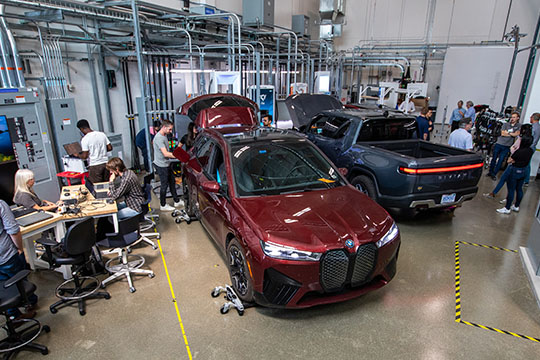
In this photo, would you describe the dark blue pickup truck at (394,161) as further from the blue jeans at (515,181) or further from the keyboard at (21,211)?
the keyboard at (21,211)

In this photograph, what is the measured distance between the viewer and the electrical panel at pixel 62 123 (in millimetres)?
6438

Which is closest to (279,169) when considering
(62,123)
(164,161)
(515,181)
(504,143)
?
(164,161)

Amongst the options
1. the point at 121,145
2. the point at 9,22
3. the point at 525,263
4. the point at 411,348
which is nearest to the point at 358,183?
the point at 525,263

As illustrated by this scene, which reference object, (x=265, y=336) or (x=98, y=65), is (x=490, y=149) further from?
(x=98, y=65)

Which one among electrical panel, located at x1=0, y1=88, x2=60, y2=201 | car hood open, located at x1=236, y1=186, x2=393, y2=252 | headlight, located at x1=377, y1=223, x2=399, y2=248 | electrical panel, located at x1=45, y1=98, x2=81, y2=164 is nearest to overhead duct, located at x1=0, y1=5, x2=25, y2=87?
electrical panel, located at x1=0, y1=88, x2=60, y2=201

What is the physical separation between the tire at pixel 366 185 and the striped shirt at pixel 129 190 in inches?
141

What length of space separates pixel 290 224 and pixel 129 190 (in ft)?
8.36

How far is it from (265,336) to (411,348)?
141 cm

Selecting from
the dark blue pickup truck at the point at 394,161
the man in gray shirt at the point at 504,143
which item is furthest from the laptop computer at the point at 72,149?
the man in gray shirt at the point at 504,143

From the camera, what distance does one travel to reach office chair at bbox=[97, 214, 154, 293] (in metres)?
4.00

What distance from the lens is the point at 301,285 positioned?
3088mm

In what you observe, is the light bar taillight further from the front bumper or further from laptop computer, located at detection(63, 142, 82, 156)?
laptop computer, located at detection(63, 142, 82, 156)

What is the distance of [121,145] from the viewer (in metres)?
7.96

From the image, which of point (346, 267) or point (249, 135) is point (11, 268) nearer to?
point (249, 135)
